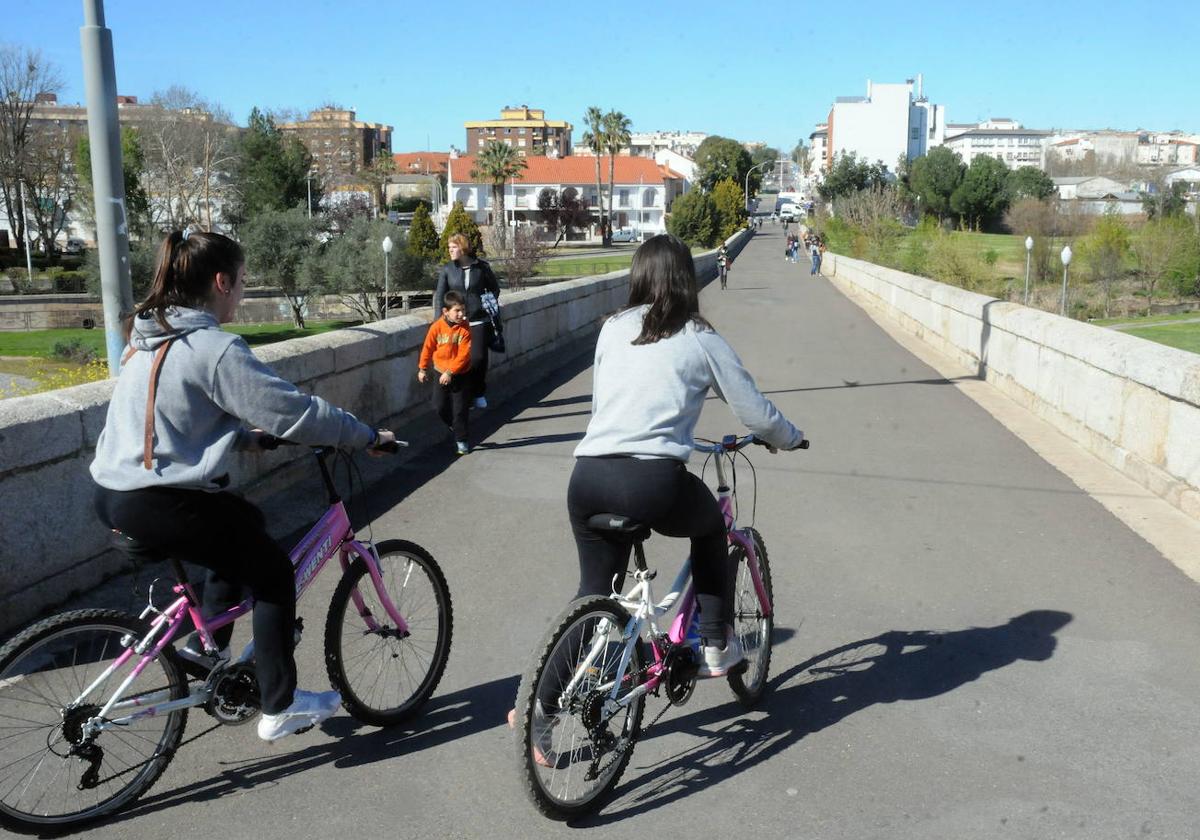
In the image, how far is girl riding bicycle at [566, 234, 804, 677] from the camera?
3365 millimetres

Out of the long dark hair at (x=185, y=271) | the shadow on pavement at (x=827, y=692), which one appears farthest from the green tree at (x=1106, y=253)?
the long dark hair at (x=185, y=271)

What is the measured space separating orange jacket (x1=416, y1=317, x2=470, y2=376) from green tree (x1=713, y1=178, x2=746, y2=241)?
285 ft

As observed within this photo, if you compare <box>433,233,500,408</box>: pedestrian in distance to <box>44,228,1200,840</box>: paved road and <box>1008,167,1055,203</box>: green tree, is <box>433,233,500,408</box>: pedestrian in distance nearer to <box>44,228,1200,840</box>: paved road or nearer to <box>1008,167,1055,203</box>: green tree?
<box>44,228,1200,840</box>: paved road

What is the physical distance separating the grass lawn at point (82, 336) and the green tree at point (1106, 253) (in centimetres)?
3875

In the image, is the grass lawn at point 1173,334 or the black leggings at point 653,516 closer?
the black leggings at point 653,516

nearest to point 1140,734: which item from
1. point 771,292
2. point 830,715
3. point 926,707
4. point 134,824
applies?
point 926,707

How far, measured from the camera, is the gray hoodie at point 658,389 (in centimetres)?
338

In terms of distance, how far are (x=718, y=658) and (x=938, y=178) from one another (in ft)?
379

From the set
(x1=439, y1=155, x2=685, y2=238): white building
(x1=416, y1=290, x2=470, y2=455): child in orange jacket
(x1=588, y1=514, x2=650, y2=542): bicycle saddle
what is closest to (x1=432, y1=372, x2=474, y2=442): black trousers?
(x1=416, y1=290, x2=470, y2=455): child in orange jacket

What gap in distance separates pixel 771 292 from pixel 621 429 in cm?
3315

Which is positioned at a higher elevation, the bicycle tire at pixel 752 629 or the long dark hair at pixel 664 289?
the long dark hair at pixel 664 289

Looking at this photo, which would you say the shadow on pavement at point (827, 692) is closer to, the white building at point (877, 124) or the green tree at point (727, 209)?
the green tree at point (727, 209)

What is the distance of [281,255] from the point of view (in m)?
62.5

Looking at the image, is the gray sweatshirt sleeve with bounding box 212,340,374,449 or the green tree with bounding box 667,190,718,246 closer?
the gray sweatshirt sleeve with bounding box 212,340,374,449
